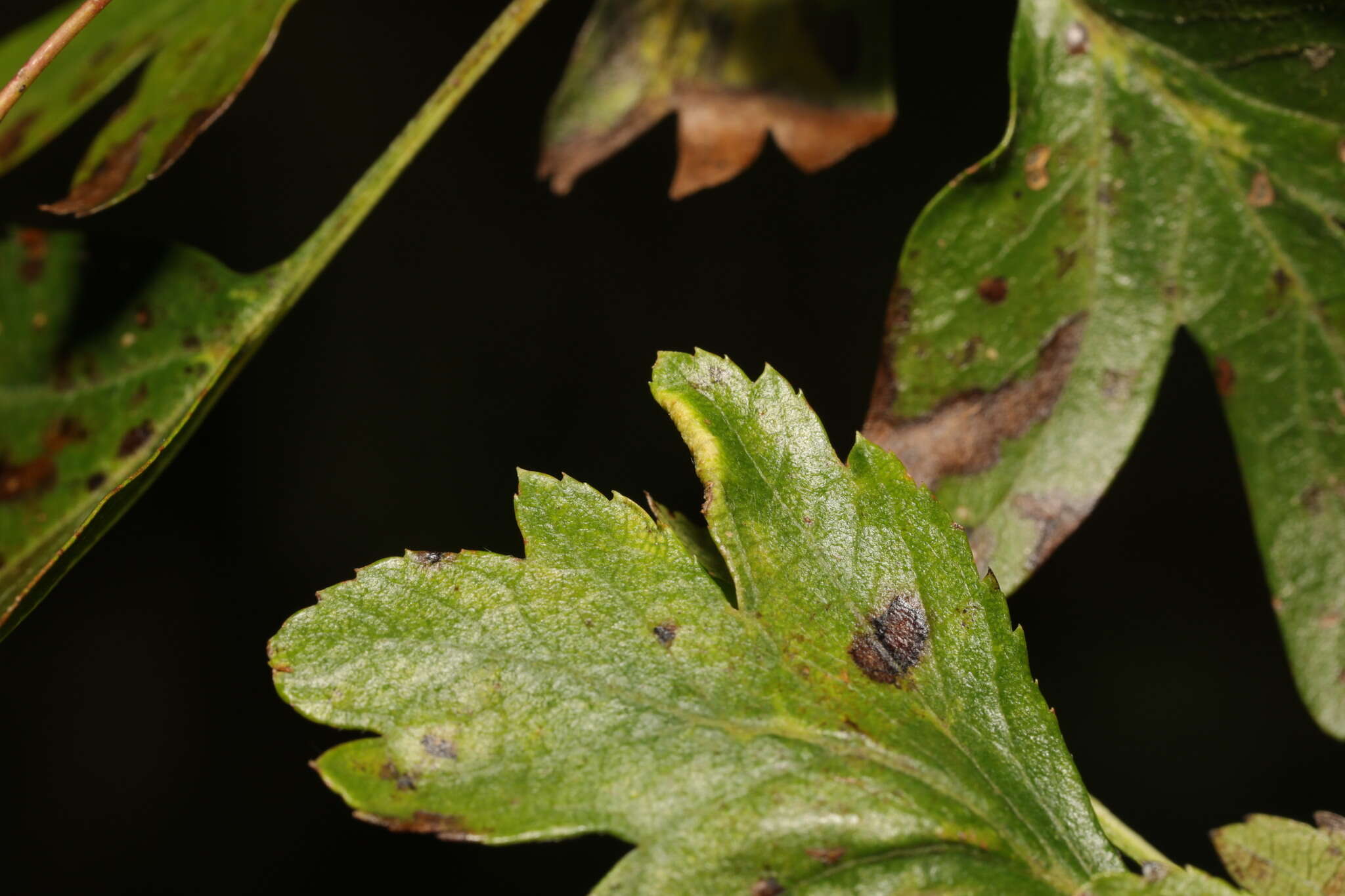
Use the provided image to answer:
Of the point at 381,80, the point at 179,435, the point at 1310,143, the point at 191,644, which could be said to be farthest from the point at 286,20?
the point at 1310,143

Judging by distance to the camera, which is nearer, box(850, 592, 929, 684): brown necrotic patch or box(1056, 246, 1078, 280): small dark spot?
box(850, 592, 929, 684): brown necrotic patch

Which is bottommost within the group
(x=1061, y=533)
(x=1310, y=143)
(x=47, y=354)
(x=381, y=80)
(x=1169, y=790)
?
(x=1169, y=790)

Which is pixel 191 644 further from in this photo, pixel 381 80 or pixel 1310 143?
pixel 1310 143

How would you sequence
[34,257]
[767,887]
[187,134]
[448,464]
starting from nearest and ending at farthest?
[767,887] → [187,134] → [34,257] → [448,464]

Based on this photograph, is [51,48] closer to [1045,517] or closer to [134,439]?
[134,439]

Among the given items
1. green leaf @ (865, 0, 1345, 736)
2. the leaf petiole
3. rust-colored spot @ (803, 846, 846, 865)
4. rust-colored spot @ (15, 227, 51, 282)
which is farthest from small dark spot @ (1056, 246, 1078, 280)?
rust-colored spot @ (15, 227, 51, 282)

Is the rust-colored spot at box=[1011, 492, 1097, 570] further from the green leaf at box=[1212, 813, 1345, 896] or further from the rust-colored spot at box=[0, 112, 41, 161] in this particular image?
the rust-colored spot at box=[0, 112, 41, 161]

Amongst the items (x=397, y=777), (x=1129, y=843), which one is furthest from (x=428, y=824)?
(x=1129, y=843)
